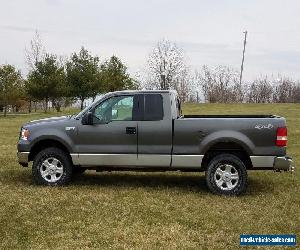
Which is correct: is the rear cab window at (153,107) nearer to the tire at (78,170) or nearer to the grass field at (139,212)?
the grass field at (139,212)

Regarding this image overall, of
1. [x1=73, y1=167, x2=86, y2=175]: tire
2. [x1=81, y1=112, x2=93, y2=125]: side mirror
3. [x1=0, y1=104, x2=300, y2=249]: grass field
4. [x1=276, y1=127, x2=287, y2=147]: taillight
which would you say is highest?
[x1=81, y1=112, x2=93, y2=125]: side mirror

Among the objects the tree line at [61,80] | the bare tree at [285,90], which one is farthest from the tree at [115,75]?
the bare tree at [285,90]

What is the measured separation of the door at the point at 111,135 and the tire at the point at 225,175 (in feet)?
4.82

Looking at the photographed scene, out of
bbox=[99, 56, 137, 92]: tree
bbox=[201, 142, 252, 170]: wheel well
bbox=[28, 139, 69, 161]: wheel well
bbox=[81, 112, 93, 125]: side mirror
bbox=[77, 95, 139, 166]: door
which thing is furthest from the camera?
bbox=[99, 56, 137, 92]: tree

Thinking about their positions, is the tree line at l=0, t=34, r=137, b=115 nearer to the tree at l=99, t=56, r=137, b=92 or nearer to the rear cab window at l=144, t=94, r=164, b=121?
the tree at l=99, t=56, r=137, b=92

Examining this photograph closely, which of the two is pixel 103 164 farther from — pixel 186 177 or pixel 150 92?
pixel 186 177

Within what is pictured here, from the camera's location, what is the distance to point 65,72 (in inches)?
1704

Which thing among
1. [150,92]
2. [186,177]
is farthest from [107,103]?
[186,177]

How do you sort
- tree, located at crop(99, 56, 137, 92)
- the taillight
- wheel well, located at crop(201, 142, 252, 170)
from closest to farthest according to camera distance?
the taillight < wheel well, located at crop(201, 142, 252, 170) < tree, located at crop(99, 56, 137, 92)

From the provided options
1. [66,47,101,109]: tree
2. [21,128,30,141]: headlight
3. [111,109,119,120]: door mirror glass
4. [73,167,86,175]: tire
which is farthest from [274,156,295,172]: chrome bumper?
[66,47,101,109]: tree

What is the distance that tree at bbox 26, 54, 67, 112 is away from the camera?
41719mm

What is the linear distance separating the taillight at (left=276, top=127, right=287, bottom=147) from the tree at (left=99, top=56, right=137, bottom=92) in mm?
36645

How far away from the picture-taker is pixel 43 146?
28.7 feet

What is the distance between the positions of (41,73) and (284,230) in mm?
38917
